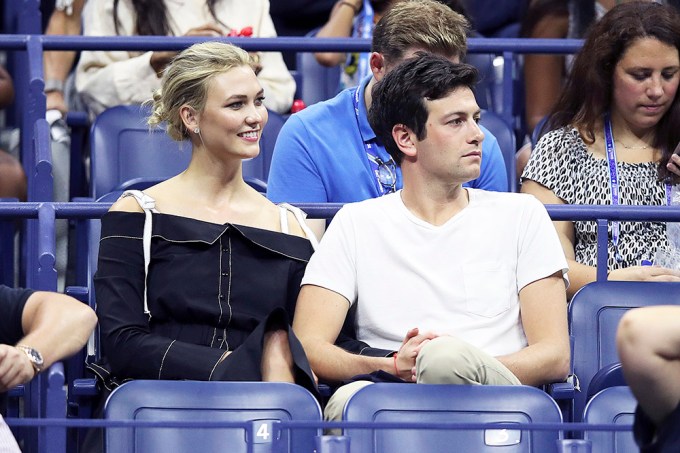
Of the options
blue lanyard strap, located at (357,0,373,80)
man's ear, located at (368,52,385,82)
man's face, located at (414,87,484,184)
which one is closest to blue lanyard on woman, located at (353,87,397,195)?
man's ear, located at (368,52,385,82)

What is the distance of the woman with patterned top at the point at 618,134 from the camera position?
407cm

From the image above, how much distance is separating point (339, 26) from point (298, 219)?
1895 mm

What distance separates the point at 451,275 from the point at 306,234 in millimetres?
443

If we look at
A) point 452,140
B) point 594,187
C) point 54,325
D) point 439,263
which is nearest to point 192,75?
point 452,140

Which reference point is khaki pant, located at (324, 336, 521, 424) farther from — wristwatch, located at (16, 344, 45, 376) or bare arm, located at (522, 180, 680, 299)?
bare arm, located at (522, 180, 680, 299)

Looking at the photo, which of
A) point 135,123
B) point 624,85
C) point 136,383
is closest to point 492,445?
point 136,383

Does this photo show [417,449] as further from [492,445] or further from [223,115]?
[223,115]

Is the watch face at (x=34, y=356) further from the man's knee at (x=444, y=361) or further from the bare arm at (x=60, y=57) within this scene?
the bare arm at (x=60, y=57)

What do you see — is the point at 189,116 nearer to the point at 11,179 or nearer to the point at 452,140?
the point at 452,140

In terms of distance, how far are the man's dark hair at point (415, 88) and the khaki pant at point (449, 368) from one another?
709 millimetres

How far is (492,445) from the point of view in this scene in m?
2.71

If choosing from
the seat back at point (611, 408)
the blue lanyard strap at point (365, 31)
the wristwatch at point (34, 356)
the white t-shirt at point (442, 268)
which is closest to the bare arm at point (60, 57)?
the blue lanyard strap at point (365, 31)

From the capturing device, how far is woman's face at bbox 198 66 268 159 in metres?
3.60

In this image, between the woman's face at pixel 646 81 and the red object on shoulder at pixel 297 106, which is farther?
the red object on shoulder at pixel 297 106
